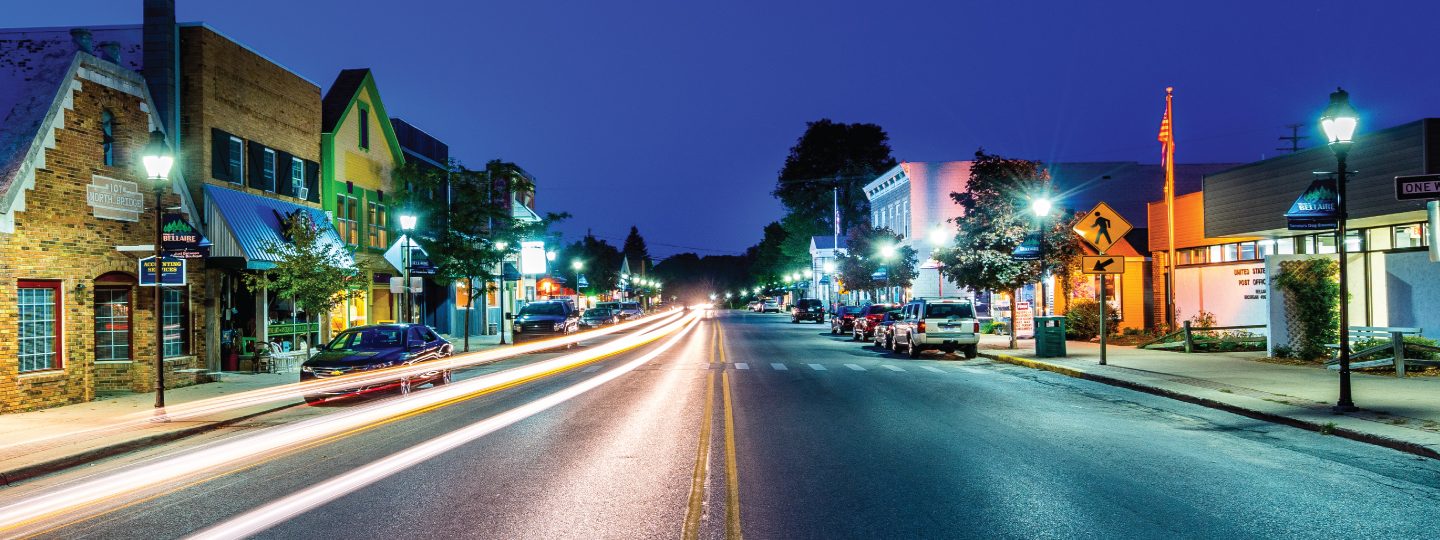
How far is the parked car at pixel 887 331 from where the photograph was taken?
32656mm

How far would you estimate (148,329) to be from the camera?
788 inches

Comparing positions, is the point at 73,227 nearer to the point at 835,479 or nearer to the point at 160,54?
the point at 160,54

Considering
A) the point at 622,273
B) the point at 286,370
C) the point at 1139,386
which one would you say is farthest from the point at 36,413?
the point at 622,273

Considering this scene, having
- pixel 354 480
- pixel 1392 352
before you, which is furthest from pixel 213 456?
pixel 1392 352

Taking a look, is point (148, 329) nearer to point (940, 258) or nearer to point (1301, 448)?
point (1301, 448)

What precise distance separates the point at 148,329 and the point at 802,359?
1630 centimetres

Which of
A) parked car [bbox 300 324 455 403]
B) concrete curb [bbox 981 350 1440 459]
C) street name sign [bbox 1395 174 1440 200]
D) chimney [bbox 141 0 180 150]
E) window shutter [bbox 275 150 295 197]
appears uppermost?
chimney [bbox 141 0 180 150]

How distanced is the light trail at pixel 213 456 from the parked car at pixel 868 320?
22.9m

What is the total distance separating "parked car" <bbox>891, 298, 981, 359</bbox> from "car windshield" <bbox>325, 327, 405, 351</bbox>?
15.4 meters

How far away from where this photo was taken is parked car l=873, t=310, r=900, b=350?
32656 mm

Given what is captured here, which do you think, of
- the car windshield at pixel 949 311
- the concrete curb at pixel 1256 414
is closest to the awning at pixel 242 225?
the car windshield at pixel 949 311

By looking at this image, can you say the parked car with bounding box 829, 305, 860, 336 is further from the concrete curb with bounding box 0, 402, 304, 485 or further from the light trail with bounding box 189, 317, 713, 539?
the concrete curb with bounding box 0, 402, 304, 485

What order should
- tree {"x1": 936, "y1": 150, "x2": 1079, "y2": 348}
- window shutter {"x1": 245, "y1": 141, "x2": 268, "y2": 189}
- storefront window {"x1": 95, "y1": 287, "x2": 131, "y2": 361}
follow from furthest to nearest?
tree {"x1": 936, "y1": 150, "x2": 1079, "y2": 348}, window shutter {"x1": 245, "y1": 141, "x2": 268, "y2": 189}, storefront window {"x1": 95, "y1": 287, "x2": 131, "y2": 361}

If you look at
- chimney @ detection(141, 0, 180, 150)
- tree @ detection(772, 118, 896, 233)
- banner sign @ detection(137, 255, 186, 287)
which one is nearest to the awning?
chimney @ detection(141, 0, 180, 150)
